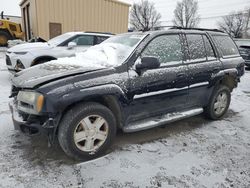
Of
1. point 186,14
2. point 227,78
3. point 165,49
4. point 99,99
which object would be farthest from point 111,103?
point 186,14

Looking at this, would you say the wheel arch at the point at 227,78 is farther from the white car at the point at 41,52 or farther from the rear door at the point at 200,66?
the white car at the point at 41,52

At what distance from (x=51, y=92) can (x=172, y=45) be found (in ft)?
6.87

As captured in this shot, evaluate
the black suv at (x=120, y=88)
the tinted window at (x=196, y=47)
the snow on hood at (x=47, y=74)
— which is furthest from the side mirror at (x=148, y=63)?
the tinted window at (x=196, y=47)

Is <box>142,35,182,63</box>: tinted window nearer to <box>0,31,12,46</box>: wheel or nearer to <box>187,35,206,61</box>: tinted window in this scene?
<box>187,35,206,61</box>: tinted window

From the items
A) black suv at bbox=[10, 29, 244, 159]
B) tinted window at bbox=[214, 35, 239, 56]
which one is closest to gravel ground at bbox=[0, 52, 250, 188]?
black suv at bbox=[10, 29, 244, 159]

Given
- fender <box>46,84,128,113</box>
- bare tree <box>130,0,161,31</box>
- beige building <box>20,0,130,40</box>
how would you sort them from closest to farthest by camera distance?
1. fender <box>46,84,128,113</box>
2. beige building <box>20,0,130,40</box>
3. bare tree <box>130,0,161,31</box>

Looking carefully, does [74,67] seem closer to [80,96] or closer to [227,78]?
[80,96]

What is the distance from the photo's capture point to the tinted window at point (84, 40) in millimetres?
7477

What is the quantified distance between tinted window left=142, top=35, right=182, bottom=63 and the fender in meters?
0.75

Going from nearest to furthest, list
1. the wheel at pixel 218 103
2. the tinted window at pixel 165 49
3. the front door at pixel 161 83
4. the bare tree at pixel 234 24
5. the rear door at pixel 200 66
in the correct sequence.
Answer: the front door at pixel 161 83
the tinted window at pixel 165 49
the rear door at pixel 200 66
the wheel at pixel 218 103
the bare tree at pixel 234 24

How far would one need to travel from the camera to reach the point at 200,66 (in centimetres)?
402

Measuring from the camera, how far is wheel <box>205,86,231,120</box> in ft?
14.6

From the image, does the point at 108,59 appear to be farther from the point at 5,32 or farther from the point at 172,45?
the point at 5,32

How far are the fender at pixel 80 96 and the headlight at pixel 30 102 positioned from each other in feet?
0.33
